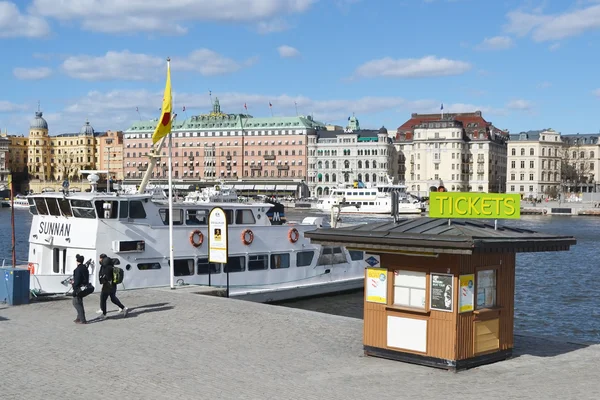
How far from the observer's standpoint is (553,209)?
135m

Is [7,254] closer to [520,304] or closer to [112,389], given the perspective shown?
[520,304]

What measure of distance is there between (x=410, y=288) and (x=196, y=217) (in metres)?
15.2

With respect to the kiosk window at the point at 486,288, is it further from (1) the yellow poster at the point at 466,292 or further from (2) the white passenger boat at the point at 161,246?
(2) the white passenger boat at the point at 161,246

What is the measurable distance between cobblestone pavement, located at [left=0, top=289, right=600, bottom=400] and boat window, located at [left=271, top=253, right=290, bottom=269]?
36.3ft

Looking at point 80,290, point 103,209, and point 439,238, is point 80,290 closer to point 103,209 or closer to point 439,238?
point 103,209

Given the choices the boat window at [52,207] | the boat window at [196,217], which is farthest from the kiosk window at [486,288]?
the boat window at [52,207]

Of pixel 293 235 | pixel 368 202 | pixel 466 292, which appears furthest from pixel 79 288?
pixel 368 202

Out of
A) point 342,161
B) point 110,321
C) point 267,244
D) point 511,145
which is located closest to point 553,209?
point 511,145

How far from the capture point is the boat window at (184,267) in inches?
1082

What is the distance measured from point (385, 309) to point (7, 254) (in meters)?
47.8

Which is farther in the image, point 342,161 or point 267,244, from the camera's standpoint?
point 342,161

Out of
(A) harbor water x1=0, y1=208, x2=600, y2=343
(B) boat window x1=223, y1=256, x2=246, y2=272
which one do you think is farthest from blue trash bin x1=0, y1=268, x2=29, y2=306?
(B) boat window x1=223, y1=256, x2=246, y2=272

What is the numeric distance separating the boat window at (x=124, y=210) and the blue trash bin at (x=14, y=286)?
511cm

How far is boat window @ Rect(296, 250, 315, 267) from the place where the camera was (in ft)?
104
